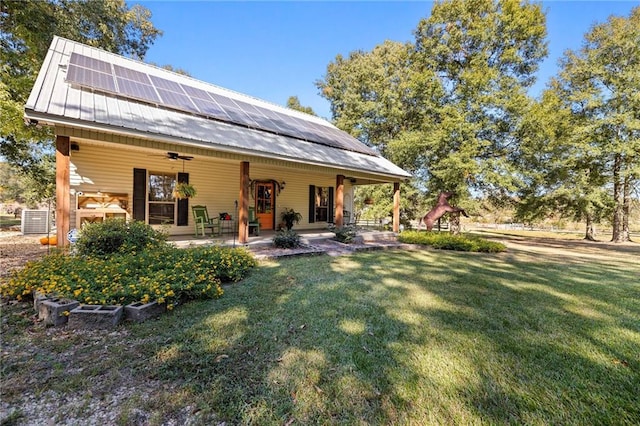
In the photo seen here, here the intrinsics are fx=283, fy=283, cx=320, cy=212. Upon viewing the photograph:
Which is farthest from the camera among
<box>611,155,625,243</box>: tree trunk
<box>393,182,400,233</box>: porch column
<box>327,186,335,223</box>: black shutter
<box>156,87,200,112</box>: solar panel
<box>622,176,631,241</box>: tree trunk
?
<box>622,176,631,241</box>: tree trunk

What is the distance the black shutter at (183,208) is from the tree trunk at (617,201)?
19.5m

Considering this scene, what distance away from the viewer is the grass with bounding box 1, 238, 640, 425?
1.92 m

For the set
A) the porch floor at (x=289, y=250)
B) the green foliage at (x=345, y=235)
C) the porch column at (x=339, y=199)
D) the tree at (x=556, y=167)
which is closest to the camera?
the porch floor at (x=289, y=250)

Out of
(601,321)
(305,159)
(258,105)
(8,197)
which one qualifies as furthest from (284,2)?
(8,197)

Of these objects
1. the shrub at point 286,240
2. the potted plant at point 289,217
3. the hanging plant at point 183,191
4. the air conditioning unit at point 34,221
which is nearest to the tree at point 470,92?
the potted plant at point 289,217

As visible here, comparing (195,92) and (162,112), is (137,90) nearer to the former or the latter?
(162,112)

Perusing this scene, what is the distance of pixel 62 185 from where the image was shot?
491 centimetres

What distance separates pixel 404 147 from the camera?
14.7 m

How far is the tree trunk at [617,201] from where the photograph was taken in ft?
46.9

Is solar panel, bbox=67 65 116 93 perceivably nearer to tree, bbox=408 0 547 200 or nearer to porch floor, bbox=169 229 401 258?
porch floor, bbox=169 229 401 258

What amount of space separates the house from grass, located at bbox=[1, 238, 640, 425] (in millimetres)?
3372

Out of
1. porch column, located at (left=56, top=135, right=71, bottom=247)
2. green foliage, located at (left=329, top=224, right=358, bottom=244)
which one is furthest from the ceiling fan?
green foliage, located at (left=329, top=224, right=358, bottom=244)

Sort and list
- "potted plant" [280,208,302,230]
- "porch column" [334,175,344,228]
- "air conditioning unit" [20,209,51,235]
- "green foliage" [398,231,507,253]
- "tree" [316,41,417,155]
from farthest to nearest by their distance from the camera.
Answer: "tree" [316,41,417,155]
"potted plant" [280,208,302,230]
"air conditioning unit" [20,209,51,235]
"porch column" [334,175,344,228]
"green foliage" [398,231,507,253]

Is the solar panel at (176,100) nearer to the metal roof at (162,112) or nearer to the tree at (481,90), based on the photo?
the metal roof at (162,112)
